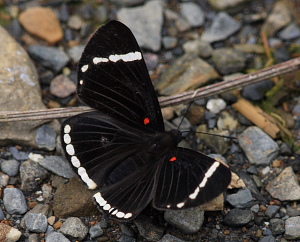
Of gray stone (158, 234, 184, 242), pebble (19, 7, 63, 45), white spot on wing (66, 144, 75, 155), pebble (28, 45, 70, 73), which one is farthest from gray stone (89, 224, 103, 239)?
pebble (19, 7, 63, 45)

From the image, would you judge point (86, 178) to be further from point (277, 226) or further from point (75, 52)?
point (75, 52)

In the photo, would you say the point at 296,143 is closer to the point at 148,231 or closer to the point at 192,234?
the point at 192,234

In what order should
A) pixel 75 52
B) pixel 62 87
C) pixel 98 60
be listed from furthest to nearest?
pixel 75 52, pixel 62 87, pixel 98 60

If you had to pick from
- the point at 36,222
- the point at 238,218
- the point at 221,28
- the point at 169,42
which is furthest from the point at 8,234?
the point at 221,28

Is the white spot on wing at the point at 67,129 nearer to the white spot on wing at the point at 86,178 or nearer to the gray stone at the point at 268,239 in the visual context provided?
the white spot on wing at the point at 86,178

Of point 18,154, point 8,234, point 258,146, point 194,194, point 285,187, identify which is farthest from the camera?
point 258,146

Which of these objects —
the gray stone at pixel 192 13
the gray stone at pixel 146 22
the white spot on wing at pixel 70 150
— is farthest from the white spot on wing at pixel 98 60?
the gray stone at pixel 192 13
